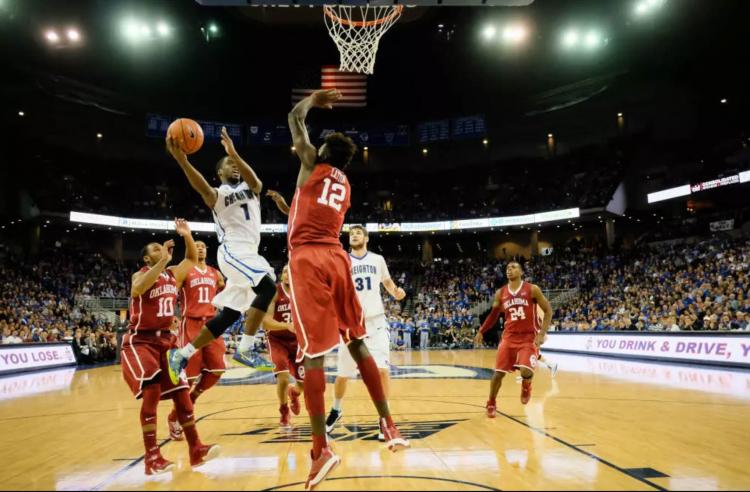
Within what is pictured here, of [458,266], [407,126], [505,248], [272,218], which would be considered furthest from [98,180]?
[505,248]

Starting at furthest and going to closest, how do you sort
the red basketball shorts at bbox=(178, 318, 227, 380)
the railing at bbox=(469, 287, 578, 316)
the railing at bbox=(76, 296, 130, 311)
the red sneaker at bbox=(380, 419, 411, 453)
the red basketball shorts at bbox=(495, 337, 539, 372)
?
the railing at bbox=(469, 287, 578, 316), the railing at bbox=(76, 296, 130, 311), the red basketball shorts at bbox=(495, 337, 539, 372), the red basketball shorts at bbox=(178, 318, 227, 380), the red sneaker at bbox=(380, 419, 411, 453)

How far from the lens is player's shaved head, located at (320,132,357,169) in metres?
3.96

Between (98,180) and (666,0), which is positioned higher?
(666,0)

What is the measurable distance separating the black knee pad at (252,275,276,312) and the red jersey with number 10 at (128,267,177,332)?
76cm

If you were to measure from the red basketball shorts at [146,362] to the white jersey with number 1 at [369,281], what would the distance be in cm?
223

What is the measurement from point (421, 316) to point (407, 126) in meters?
15.0

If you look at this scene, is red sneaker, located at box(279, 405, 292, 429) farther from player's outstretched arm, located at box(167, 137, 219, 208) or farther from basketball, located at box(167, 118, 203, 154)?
basketball, located at box(167, 118, 203, 154)

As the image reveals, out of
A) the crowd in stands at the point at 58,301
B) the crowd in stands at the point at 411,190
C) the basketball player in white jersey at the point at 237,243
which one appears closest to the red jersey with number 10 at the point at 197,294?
the basketball player in white jersey at the point at 237,243

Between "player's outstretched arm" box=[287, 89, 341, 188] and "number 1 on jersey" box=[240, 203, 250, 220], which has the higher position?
"player's outstretched arm" box=[287, 89, 341, 188]

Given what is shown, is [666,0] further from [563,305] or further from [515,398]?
[515,398]

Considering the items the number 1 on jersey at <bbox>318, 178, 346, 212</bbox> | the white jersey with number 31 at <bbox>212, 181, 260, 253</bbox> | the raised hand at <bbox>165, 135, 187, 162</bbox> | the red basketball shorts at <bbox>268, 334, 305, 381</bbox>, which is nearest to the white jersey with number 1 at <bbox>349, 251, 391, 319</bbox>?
the red basketball shorts at <bbox>268, 334, 305, 381</bbox>

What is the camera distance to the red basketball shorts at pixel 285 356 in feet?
22.0

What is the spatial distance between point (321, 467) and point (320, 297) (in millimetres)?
1109

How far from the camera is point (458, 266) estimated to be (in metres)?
34.8
